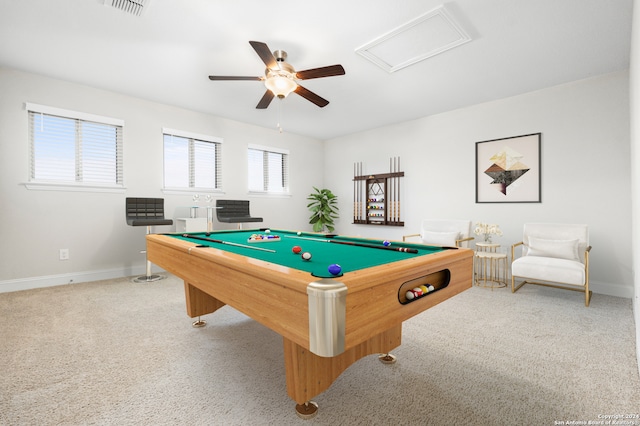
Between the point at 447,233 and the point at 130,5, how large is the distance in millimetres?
4366

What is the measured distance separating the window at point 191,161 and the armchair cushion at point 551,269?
4706 mm

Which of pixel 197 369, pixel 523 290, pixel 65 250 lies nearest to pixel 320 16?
pixel 197 369

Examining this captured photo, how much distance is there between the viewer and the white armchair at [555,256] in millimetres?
2979

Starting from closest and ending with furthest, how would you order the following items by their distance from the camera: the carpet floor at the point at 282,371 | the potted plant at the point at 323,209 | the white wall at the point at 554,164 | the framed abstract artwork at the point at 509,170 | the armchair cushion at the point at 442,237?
1. the carpet floor at the point at 282,371
2. the white wall at the point at 554,164
3. the framed abstract artwork at the point at 509,170
4. the armchair cushion at the point at 442,237
5. the potted plant at the point at 323,209

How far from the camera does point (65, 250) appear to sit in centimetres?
381

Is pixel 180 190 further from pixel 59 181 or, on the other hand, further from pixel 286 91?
pixel 286 91

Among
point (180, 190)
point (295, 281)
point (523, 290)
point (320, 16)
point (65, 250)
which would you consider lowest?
point (523, 290)

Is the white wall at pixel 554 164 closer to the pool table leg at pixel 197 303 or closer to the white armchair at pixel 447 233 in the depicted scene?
the white armchair at pixel 447 233

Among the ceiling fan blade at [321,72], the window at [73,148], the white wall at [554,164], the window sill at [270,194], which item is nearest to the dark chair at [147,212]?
the window at [73,148]

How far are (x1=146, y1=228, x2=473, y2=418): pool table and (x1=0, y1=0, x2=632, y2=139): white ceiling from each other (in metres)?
1.94

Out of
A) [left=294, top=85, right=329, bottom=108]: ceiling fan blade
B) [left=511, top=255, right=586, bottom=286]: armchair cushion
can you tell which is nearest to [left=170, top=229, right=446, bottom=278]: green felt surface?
[left=294, top=85, right=329, bottom=108]: ceiling fan blade

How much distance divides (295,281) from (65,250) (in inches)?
172

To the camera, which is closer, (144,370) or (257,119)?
(144,370)

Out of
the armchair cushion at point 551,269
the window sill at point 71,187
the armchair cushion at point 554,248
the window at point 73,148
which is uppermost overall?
the window at point 73,148
